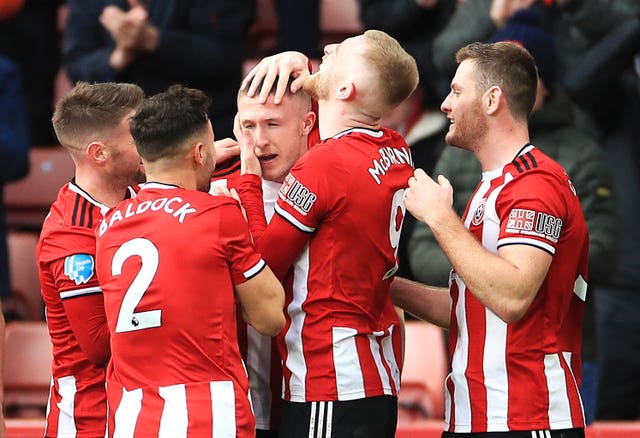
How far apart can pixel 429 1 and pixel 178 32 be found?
4.76ft

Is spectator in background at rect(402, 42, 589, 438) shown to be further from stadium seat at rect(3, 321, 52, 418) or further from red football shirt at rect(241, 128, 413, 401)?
stadium seat at rect(3, 321, 52, 418)

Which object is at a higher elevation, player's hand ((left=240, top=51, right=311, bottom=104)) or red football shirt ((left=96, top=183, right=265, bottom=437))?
player's hand ((left=240, top=51, right=311, bottom=104))

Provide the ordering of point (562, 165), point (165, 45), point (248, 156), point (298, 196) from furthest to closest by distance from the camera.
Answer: point (165, 45) < point (562, 165) < point (248, 156) < point (298, 196)

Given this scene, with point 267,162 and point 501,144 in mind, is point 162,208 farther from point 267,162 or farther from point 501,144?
point 501,144

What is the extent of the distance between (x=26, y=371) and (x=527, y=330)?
363cm

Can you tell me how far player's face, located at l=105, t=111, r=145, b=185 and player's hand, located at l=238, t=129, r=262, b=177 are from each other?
38 cm

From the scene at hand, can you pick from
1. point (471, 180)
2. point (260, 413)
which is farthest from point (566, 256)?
point (471, 180)

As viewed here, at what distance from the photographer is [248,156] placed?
419cm

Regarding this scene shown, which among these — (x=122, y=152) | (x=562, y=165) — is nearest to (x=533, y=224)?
(x=122, y=152)

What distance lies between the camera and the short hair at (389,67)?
408 centimetres

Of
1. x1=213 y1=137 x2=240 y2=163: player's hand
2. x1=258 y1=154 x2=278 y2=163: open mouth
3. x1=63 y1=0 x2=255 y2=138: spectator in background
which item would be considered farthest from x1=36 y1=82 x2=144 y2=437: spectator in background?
x1=63 y1=0 x2=255 y2=138: spectator in background

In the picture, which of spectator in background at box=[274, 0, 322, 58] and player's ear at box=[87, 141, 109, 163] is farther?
spectator in background at box=[274, 0, 322, 58]

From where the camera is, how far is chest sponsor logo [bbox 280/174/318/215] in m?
3.92

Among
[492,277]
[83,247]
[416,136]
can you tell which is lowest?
[492,277]
